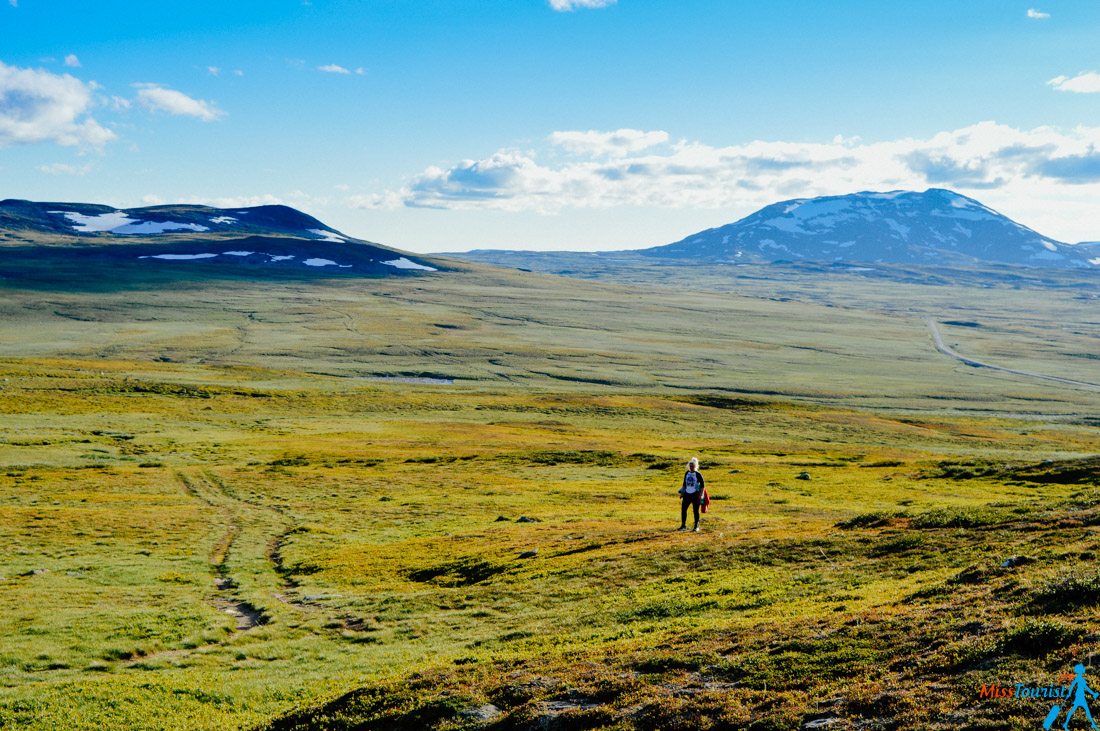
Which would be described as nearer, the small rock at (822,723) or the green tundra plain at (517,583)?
the small rock at (822,723)

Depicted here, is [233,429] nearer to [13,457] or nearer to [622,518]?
[13,457]

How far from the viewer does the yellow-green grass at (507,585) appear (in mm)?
16531

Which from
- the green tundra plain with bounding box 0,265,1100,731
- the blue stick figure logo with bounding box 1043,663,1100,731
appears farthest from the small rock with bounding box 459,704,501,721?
the blue stick figure logo with bounding box 1043,663,1100,731

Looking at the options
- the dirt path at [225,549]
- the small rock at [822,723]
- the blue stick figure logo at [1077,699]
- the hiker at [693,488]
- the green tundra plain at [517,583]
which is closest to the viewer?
the blue stick figure logo at [1077,699]

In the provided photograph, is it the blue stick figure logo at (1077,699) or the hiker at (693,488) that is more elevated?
Answer: the blue stick figure logo at (1077,699)

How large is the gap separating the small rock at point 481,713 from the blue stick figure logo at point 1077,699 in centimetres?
986

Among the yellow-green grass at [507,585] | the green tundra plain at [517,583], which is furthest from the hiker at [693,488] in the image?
the yellow-green grass at [507,585]

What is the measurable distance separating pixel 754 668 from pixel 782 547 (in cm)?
1583

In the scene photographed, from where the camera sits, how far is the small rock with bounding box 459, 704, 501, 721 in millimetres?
16438

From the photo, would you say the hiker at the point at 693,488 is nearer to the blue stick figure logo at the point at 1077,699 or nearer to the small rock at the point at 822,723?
the small rock at the point at 822,723

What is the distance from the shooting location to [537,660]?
20.1 meters

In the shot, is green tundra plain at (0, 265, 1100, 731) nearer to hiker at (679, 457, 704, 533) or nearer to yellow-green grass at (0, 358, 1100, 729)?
yellow-green grass at (0, 358, 1100, 729)

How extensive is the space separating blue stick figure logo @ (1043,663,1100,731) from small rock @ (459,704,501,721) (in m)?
9.86

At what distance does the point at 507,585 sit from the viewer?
102 ft
